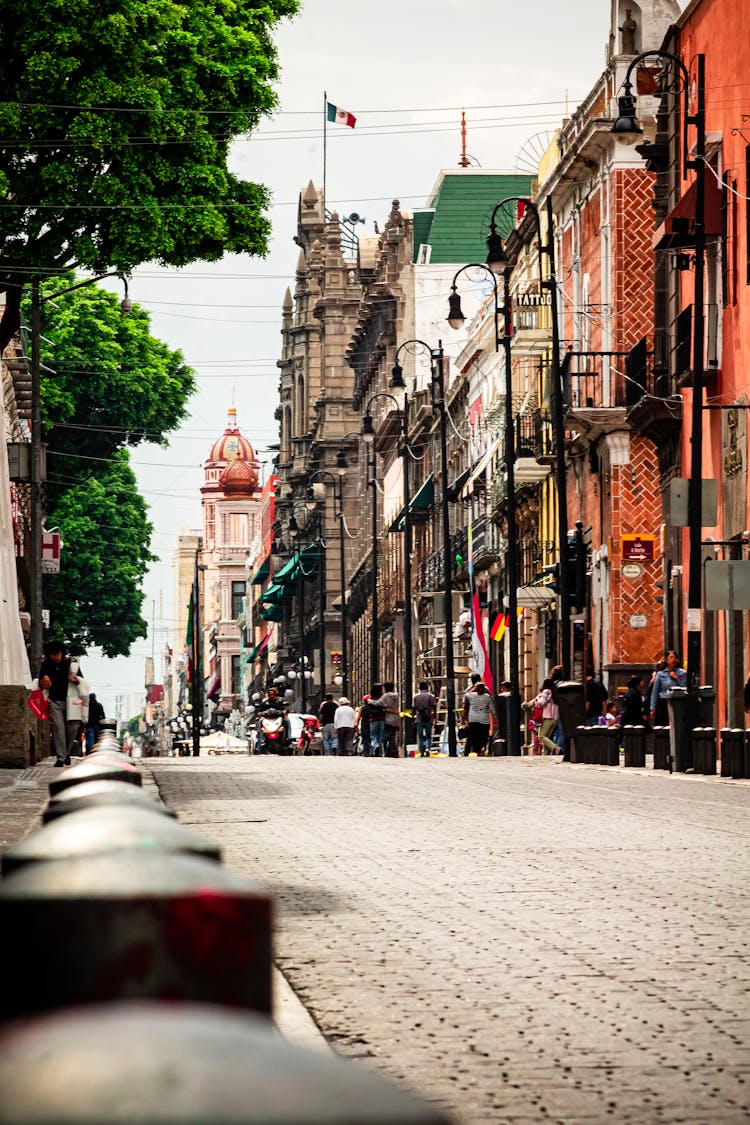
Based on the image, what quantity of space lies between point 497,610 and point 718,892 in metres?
57.6

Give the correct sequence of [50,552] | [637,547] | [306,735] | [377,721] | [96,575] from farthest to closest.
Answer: [96,575]
[306,735]
[377,721]
[50,552]
[637,547]

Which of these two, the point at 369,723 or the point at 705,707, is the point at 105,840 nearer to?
the point at 705,707

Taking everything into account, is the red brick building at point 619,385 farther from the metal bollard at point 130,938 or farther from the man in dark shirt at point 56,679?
the metal bollard at point 130,938

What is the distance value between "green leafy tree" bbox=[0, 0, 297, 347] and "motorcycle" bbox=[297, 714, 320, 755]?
101ft

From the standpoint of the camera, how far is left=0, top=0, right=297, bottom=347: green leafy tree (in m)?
29.1

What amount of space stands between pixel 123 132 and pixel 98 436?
3941cm

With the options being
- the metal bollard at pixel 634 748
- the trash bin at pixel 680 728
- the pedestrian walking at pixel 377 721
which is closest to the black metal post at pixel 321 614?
the pedestrian walking at pixel 377 721

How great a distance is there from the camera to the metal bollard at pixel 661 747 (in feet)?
106

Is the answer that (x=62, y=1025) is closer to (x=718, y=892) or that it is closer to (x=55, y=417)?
(x=718, y=892)

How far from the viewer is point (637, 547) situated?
158 feet

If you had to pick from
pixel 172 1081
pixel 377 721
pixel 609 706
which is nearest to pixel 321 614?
pixel 377 721

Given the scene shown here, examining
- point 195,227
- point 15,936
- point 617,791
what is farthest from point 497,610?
point 15,936

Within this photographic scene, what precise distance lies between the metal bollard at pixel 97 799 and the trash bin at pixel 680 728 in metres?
25.9

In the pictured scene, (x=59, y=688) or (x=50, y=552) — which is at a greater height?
(x=50, y=552)
